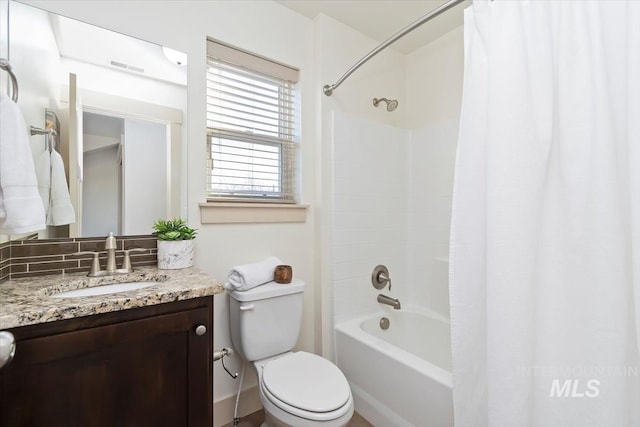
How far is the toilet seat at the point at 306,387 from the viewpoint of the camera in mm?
1145

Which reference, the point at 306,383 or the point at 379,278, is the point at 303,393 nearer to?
the point at 306,383

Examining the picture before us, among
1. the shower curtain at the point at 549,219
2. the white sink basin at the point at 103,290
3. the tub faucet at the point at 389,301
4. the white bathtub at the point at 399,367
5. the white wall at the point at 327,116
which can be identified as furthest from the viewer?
the tub faucet at the point at 389,301

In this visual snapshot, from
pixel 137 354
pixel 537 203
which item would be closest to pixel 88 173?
pixel 137 354

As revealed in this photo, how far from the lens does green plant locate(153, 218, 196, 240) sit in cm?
138

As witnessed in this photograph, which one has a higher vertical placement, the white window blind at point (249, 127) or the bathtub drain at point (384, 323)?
the white window blind at point (249, 127)

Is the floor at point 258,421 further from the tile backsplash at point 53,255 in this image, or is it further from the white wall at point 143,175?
the white wall at point 143,175

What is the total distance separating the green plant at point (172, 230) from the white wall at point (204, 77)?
0.11 metres

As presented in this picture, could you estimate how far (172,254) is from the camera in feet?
4.44

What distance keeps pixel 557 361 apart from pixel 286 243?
4.48ft

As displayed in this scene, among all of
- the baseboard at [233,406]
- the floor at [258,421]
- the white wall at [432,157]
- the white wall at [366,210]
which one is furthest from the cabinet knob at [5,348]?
the white wall at [432,157]

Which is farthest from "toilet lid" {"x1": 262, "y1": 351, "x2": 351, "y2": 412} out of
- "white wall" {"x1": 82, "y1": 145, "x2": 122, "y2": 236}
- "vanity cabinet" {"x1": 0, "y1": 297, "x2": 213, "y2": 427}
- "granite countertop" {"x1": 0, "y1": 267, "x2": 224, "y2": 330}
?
"white wall" {"x1": 82, "y1": 145, "x2": 122, "y2": 236}

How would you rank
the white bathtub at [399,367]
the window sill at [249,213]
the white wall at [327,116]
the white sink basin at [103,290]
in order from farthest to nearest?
the white wall at [327,116] → the window sill at [249,213] → the white bathtub at [399,367] → the white sink basin at [103,290]

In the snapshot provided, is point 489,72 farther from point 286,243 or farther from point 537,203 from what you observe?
point 286,243

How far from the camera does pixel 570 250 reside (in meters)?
0.85
